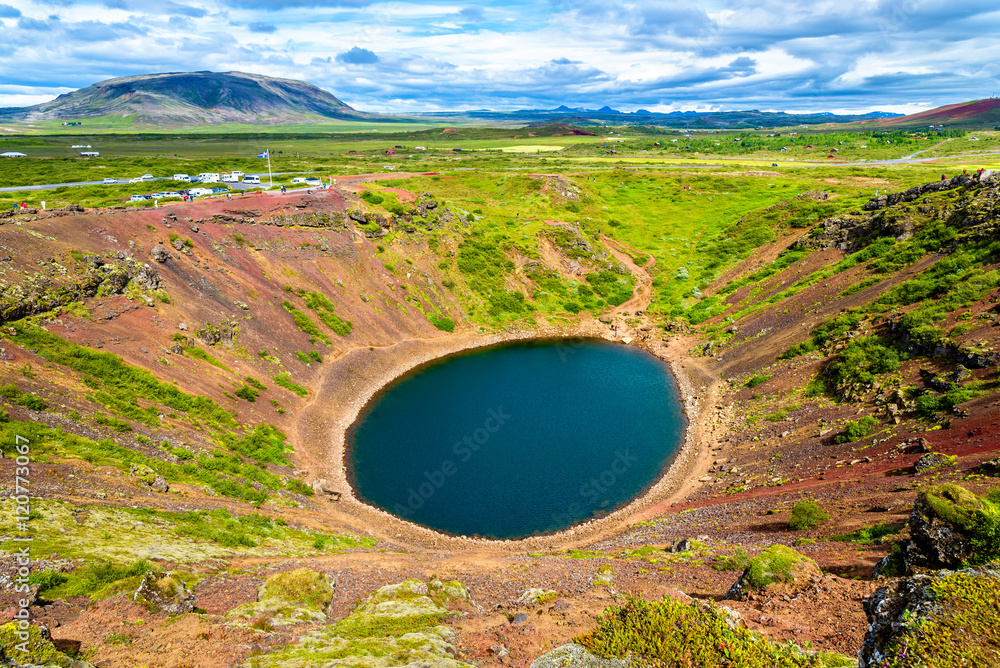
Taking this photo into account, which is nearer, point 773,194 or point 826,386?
point 826,386

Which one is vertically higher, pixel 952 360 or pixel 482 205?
pixel 482 205

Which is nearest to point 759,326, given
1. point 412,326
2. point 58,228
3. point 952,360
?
point 952,360

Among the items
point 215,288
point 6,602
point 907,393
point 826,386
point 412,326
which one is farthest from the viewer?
point 412,326

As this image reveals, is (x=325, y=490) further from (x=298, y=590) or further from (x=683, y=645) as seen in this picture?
(x=683, y=645)

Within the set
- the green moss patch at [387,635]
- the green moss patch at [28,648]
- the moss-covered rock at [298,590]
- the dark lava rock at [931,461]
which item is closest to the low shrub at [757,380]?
the dark lava rock at [931,461]

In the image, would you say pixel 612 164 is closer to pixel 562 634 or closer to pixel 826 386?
pixel 826 386

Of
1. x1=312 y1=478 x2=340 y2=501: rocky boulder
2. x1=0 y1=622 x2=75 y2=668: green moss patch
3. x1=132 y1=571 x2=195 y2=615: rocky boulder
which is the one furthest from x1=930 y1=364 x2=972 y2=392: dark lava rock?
x1=0 y1=622 x2=75 y2=668: green moss patch

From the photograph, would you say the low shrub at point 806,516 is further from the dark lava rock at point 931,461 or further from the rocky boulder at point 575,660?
the rocky boulder at point 575,660

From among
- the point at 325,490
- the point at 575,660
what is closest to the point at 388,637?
the point at 575,660
